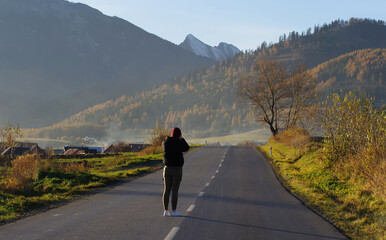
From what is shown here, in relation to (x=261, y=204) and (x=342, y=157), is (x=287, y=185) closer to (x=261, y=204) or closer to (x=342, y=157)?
(x=342, y=157)

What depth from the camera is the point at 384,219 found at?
10281 millimetres

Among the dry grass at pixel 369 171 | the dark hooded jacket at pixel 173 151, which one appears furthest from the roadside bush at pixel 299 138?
the dark hooded jacket at pixel 173 151

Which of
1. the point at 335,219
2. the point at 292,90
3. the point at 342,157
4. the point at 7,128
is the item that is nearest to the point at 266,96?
the point at 292,90

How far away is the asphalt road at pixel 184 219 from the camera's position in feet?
28.9

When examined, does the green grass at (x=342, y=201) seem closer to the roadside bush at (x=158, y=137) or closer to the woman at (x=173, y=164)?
the woman at (x=173, y=164)

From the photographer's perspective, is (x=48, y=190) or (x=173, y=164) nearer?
(x=173, y=164)

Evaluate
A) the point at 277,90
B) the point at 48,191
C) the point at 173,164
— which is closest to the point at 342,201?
the point at 173,164

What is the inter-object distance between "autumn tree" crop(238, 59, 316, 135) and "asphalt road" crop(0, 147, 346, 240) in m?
41.9

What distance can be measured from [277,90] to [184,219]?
49459 millimetres

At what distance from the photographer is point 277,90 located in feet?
190

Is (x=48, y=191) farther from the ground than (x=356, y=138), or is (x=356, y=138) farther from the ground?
(x=356, y=138)

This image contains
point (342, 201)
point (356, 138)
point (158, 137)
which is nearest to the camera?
point (342, 201)

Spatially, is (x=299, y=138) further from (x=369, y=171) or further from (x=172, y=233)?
(x=172, y=233)

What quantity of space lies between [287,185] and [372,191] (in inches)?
245
